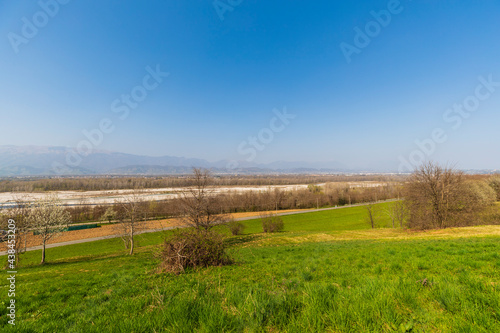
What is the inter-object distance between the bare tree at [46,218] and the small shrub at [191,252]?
86.4 feet

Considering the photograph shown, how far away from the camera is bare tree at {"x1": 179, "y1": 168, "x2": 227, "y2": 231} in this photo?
24.5 m

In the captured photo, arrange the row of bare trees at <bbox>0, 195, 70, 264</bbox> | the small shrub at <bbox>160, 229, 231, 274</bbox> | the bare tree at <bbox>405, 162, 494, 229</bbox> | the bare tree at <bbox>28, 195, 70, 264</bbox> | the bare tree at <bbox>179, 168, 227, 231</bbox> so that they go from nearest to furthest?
the small shrub at <bbox>160, 229, 231, 274</bbox>
the row of bare trees at <bbox>0, 195, 70, 264</bbox>
the bare tree at <bbox>179, 168, 227, 231</bbox>
the bare tree at <bbox>28, 195, 70, 264</bbox>
the bare tree at <bbox>405, 162, 494, 229</bbox>

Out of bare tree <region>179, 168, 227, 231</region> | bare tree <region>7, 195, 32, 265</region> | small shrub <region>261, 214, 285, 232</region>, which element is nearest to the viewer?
bare tree <region>7, 195, 32, 265</region>

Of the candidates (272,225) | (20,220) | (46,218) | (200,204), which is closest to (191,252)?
(200,204)

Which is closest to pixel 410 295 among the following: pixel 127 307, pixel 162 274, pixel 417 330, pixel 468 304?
pixel 468 304

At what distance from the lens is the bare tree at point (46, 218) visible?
2489cm

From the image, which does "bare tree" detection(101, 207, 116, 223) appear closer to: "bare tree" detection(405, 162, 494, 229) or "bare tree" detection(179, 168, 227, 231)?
"bare tree" detection(179, 168, 227, 231)

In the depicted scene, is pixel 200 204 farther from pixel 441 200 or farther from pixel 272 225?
pixel 441 200

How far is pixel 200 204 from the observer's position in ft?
80.7

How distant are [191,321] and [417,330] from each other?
2709 mm

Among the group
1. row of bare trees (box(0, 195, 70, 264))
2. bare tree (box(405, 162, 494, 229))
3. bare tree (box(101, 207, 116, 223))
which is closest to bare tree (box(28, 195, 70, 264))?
row of bare trees (box(0, 195, 70, 264))

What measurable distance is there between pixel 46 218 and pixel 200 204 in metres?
20.3

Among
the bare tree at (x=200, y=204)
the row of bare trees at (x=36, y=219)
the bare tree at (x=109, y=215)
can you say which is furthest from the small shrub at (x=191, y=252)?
the bare tree at (x=109, y=215)

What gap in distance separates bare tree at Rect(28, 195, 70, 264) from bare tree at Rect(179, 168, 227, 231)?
1702 cm
